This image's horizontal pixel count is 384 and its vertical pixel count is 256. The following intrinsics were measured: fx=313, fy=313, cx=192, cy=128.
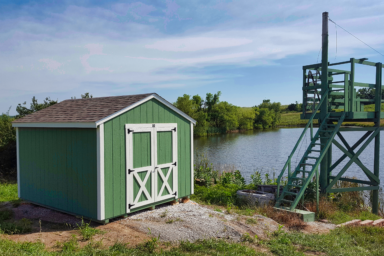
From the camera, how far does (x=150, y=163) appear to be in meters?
7.90

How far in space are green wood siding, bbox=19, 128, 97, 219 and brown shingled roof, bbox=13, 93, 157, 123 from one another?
0.89 ft

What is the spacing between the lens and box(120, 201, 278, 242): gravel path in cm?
641

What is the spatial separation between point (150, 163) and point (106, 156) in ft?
4.30

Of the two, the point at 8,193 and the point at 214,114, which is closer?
the point at 8,193

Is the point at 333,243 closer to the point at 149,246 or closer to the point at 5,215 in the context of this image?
the point at 149,246

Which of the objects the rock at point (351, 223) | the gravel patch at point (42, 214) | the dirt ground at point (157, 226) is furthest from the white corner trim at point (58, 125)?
the rock at point (351, 223)

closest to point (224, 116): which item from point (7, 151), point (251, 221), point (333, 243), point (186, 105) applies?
point (186, 105)

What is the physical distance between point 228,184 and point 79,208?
650 centimetres

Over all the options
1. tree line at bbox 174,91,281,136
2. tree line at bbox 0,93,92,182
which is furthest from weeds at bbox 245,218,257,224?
tree line at bbox 174,91,281,136

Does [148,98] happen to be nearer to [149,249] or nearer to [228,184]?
[149,249]

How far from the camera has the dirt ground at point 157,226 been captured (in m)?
6.20

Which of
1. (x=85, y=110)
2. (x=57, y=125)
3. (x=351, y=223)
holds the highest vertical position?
(x=85, y=110)

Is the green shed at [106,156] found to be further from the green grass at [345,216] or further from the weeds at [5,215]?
the green grass at [345,216]

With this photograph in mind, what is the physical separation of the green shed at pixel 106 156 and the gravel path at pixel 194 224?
414mm
